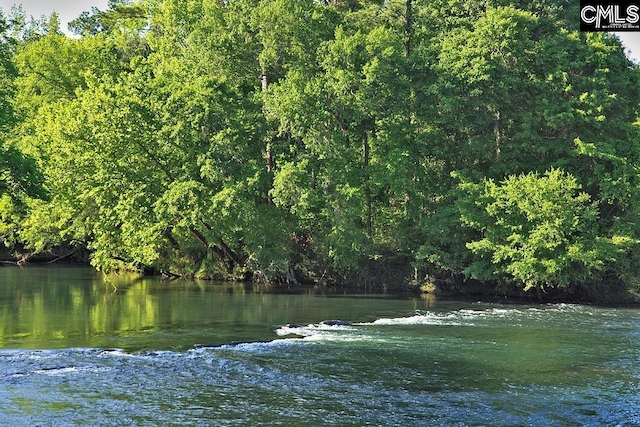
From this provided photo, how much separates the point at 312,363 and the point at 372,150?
2365 centimetres

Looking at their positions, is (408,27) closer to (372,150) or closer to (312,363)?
(372,150)

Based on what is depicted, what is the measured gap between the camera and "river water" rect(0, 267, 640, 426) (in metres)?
15.8

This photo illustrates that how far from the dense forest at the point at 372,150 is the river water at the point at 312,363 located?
5377 mm

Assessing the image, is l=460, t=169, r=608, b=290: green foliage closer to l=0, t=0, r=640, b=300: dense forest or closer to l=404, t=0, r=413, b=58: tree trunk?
l=0, t=0, r=640, b=300: dense forest

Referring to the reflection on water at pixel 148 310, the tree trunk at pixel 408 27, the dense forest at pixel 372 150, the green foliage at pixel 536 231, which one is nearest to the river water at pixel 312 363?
the reflection on water at pixel 148 310

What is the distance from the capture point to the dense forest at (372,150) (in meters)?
38.1

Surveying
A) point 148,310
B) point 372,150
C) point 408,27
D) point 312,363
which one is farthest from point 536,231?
point 312,363

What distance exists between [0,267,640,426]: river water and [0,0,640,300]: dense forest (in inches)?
212

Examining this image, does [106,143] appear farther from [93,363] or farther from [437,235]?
[93,363]

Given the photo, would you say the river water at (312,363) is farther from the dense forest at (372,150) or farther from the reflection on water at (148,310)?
the dense forest at (372,150)

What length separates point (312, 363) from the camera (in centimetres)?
2069

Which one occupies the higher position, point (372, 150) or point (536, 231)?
point (372, 150)

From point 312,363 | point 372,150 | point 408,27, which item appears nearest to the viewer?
point 312,363

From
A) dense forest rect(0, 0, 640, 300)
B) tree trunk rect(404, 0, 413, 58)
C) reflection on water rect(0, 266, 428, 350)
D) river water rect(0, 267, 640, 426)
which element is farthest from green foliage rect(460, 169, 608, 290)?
tree trunk rect(404, 0, 413, 58)
